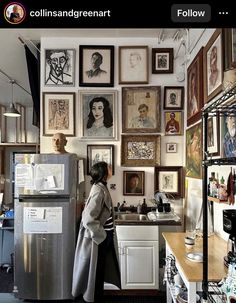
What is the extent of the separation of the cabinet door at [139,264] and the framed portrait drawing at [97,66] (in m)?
1.85

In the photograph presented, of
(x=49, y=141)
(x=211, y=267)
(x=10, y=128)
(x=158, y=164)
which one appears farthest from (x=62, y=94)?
(x=10, y=128)

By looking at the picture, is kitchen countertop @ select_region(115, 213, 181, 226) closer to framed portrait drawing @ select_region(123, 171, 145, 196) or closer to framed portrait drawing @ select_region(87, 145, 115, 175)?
framed portrait drawing @ select_region(123, 171, 145, 196)

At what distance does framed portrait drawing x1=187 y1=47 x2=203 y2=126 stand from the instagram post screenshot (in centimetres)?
1

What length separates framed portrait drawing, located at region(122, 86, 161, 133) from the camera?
346 centimetres

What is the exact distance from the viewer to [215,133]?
230cm

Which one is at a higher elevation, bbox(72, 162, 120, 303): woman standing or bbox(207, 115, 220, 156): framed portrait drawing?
bbox(207, 115, 220, 156): framed portrait drawing

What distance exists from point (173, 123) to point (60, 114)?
4.44 feet

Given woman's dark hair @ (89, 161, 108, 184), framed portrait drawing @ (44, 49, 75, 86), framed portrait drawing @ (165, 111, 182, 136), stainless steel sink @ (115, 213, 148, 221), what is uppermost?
framed portrait drawing @ (44, 49, 75, 86)

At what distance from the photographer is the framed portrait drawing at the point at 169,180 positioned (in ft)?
11.3

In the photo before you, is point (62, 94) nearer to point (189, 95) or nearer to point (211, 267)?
point (189, 95)

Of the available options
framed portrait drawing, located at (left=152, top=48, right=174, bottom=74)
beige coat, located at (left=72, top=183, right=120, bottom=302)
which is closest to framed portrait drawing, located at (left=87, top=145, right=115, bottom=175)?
beige coat, located at (left=72, top=183, right=120, bottom=302)

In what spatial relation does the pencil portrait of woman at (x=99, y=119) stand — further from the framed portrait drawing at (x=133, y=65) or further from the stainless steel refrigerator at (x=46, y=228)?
the stainless steel refrigerator at (x=46, y=228)

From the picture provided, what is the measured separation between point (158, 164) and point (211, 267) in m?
1.92

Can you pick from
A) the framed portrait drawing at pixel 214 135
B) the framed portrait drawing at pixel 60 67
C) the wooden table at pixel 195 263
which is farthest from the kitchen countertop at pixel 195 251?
the framed portrait drawing at pixel 60 67
